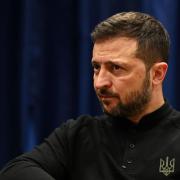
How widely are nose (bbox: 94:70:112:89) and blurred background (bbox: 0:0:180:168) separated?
2.73ft

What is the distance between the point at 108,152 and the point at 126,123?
11 cm

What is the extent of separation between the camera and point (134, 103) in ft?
4.54

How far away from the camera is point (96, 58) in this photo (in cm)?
140

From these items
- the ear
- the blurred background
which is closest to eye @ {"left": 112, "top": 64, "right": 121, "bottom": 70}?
the ear

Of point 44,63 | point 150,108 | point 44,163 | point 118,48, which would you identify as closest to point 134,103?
point 150,108

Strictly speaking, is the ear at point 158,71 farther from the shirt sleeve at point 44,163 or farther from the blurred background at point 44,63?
the blurred background at point 44,63

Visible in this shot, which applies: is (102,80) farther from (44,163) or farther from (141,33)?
(44,163)

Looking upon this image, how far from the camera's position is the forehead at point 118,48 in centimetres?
138

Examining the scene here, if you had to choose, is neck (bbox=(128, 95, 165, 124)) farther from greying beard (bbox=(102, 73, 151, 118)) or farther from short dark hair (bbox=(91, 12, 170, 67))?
short dark hair (bbox=(91, 12, 170, 67))

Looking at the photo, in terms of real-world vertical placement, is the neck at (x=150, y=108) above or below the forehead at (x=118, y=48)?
below

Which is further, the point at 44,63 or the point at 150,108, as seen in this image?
the point at 44,63

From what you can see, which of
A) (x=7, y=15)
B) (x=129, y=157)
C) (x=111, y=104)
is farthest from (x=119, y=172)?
(x=7, y=15)

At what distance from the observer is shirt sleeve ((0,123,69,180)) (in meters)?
1.30

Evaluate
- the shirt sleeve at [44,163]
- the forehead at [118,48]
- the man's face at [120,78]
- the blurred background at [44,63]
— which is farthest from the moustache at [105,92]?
the blurred background at [44,63]
